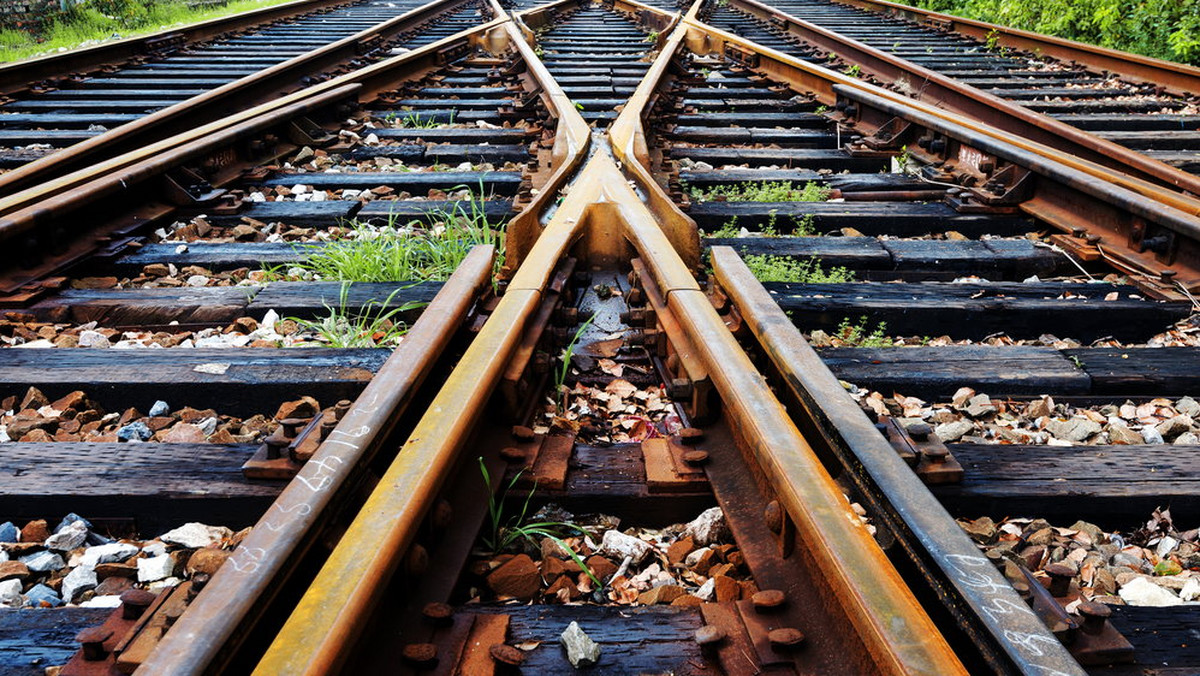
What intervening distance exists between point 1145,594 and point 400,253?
2438 millimetres

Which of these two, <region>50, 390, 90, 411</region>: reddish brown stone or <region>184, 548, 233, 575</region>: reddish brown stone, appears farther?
<region>50, 390, 90, 411</region>: reddish brown stone

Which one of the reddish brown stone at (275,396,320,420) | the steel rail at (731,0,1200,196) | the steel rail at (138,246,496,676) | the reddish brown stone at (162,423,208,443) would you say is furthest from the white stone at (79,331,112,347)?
the steel rail at (731,0,1200,196)

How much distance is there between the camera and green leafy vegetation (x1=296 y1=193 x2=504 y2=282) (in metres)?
3.11

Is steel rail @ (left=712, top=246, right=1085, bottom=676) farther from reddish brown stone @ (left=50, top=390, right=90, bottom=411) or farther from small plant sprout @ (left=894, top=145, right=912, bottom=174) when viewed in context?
small plant sprout @ (left=894, top=145, right=912, bottom=174)

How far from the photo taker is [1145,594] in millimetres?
1629

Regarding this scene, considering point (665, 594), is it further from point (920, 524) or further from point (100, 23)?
point (100, 23)

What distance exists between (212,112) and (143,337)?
287 centimetres

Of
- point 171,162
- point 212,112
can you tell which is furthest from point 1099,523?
point 212,112

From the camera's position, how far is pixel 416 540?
1.53 metres

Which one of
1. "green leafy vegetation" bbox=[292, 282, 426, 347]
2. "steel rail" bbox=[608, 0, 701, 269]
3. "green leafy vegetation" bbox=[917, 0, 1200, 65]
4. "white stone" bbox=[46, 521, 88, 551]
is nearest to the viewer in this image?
"white stone" bbox=[46, 521, 88, 551]

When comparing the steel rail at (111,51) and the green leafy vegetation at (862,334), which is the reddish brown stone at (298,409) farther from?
the steel rail at (111,51)

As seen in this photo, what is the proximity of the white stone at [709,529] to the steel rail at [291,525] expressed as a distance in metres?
0.63

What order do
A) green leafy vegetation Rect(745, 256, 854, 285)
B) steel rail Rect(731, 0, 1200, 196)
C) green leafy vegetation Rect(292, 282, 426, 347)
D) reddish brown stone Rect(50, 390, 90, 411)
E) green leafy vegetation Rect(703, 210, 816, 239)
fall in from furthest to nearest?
steel rail Rect(731, 0, 1200, 196), green leafy vegetation Rect(703, 210, 816, 239), green leafy vegetation Rect(745, 256, 854, 285), green leafy vegetation Rect(292, 282, 426, 347), reddish brown stone Rect(50, 390, 90, 411)

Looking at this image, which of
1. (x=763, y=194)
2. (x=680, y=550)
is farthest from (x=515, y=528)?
(x=763, y=194)
